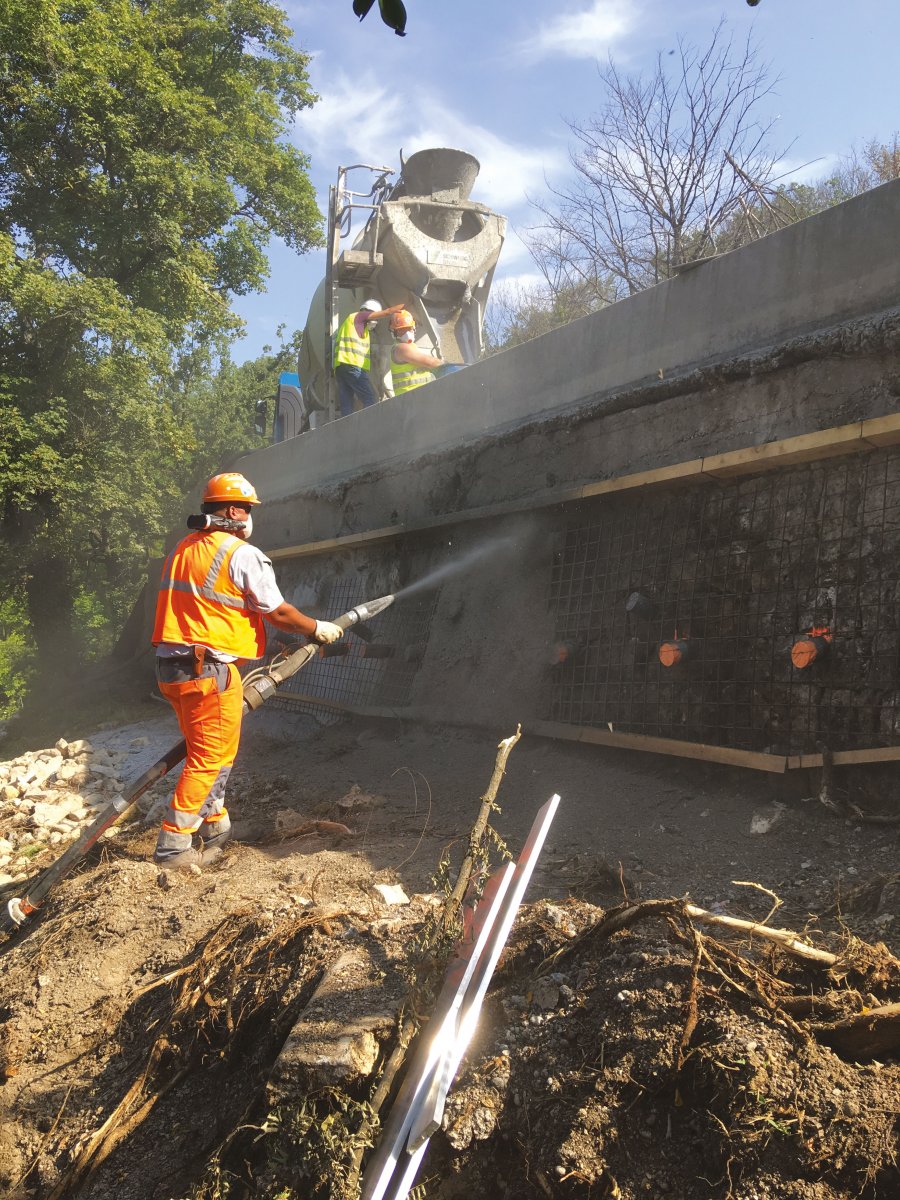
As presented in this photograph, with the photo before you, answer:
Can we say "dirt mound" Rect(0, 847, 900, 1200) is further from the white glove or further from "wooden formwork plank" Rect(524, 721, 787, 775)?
the white glove

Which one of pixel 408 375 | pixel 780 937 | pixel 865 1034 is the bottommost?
pixel 865 1034

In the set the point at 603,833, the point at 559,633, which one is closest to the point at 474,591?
the point at 559,633

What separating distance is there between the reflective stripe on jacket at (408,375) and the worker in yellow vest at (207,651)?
4.74m

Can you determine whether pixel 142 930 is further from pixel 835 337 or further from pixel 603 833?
pixel 835 337

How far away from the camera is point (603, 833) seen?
446 cm

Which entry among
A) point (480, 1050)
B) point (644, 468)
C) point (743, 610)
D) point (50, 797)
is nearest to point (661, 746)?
point (743, 610)

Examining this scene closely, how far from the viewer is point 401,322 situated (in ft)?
30.3

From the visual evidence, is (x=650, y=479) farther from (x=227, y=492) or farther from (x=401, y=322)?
(x=401, y=322)

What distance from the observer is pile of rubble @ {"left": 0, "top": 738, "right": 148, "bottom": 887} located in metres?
6.23

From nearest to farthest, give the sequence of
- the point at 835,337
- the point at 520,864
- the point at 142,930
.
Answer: the point at 520,864, the point at 142,930, the point at 835,337

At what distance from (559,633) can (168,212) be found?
11886mm

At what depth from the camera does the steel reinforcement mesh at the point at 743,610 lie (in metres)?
4.04

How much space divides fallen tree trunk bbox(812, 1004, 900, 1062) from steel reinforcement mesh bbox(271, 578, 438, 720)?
15.2 feet

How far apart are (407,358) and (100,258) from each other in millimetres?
7548
